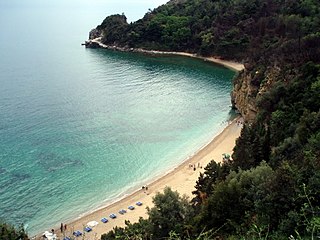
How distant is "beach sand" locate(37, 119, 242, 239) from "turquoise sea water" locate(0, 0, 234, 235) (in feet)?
4.05

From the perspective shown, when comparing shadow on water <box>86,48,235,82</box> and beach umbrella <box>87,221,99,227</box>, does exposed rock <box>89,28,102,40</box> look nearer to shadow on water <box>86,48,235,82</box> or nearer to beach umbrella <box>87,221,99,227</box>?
shadow on water <box>86,48,235,82</box>

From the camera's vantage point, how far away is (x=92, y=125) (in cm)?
5119

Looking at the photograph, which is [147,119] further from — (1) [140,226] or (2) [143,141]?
(1) [140,226]

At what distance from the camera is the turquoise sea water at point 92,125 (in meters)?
35.1

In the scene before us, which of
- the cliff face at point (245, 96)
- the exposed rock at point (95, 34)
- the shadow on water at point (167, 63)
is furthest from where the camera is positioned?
the exposed rock at point (95, 34)

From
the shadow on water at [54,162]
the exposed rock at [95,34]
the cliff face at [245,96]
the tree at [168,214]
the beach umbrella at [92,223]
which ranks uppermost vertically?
the exposed rock at [95,34]

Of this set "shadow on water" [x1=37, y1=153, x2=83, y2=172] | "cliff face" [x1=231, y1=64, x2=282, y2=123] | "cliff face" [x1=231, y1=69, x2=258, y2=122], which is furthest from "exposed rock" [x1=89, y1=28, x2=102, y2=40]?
"shadow on water" [x1=37, y1=153, x2=83, y2=172]

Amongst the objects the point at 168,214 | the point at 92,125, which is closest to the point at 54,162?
the point at 92,125

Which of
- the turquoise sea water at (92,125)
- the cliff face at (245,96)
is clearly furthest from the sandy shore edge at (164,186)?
the cliff face at (245,96)

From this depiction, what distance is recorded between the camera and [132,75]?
79000 millimetres

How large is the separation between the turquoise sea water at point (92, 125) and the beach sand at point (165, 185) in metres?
1.23

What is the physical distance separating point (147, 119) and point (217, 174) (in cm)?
2540

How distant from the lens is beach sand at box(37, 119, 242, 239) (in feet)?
102

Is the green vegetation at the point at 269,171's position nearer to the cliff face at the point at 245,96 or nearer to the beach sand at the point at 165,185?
the cliff face at the point at 245,96
